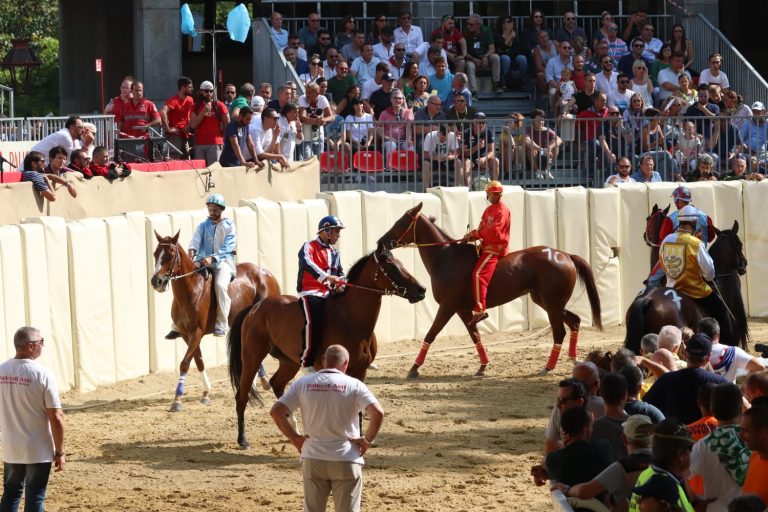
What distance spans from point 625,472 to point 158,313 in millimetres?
10899

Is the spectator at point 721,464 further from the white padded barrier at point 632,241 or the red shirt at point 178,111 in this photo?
the red shirt at point 178,111

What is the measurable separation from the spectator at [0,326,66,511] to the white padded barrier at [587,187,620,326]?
529 inches

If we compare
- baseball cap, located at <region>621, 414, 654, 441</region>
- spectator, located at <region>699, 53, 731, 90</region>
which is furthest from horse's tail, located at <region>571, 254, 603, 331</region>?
baseball cap, located at <region>621, 414, 654, 441</region>

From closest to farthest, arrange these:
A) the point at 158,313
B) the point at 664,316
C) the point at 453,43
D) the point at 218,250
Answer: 1. the point at 664,316
2. the point at 218,250
3. the point at 158,313
4. the point at 453,43

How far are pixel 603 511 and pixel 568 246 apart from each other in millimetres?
14247

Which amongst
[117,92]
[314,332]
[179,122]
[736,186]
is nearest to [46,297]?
[314,332]

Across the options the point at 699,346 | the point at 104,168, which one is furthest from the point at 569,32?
the point at 699,346

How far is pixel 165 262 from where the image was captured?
1548 cm

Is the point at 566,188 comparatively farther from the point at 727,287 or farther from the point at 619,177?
the point at 727,287

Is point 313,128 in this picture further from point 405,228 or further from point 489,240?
point 489,240

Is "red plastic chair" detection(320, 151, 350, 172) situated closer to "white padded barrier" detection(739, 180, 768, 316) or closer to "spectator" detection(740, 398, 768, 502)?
"white padded barrier" detection(739, 180, 768, 316)

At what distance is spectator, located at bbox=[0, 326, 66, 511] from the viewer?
9.70 m

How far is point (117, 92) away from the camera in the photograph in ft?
114

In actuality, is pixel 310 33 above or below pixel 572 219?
above
